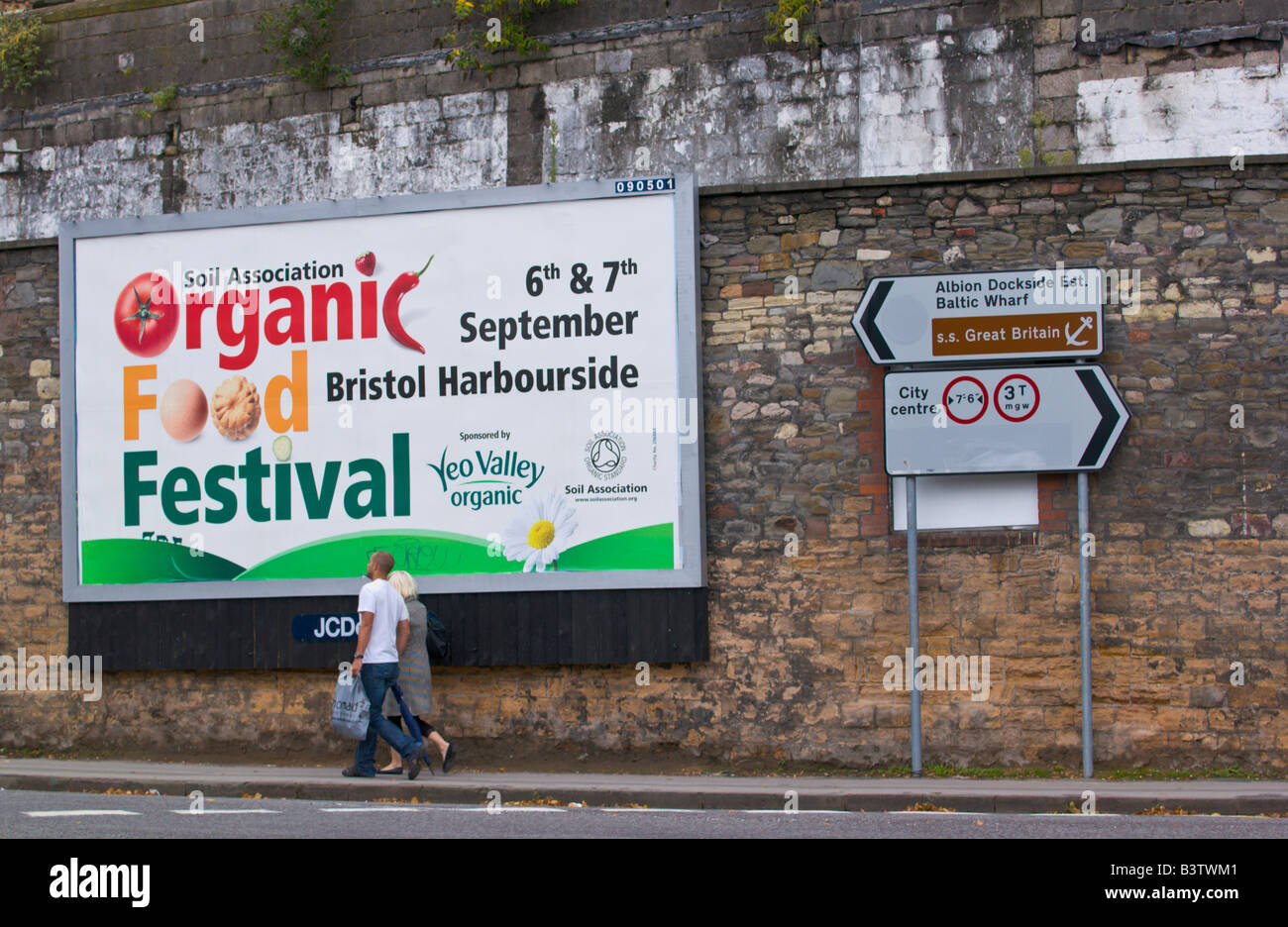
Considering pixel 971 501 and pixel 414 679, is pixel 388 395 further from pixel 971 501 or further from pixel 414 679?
pixel 971 501

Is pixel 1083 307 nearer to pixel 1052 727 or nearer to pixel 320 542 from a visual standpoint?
pixel 1052 727

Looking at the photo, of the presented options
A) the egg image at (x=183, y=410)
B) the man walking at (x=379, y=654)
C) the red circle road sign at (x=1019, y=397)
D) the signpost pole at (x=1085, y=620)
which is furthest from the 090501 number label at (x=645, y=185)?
the egg image at (x=183, y=410)

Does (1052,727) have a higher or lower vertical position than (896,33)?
lower

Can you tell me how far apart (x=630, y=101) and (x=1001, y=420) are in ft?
14.6

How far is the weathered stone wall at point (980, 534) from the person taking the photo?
11352 millimetres

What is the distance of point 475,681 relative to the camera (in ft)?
41.1

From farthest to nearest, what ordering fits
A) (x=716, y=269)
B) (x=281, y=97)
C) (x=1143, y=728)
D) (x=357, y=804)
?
(x=281, y=97)
(x=716, y=269)
(x=1143, y=728)
(x=357, y=804)

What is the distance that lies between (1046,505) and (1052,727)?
1.72m

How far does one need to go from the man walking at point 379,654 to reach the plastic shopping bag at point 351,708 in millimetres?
84

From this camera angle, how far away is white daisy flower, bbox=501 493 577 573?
12.4m

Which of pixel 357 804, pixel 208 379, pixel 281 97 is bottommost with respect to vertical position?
pixel 357 804

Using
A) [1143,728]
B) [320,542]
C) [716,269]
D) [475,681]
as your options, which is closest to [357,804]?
[475,681]

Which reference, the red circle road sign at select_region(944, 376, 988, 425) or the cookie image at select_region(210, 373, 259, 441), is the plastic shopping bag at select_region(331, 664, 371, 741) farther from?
the red circle road sign at select_region(944, 376, 988, 425)

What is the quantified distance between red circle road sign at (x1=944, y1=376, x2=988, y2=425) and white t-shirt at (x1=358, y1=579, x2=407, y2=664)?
4.49 metres
